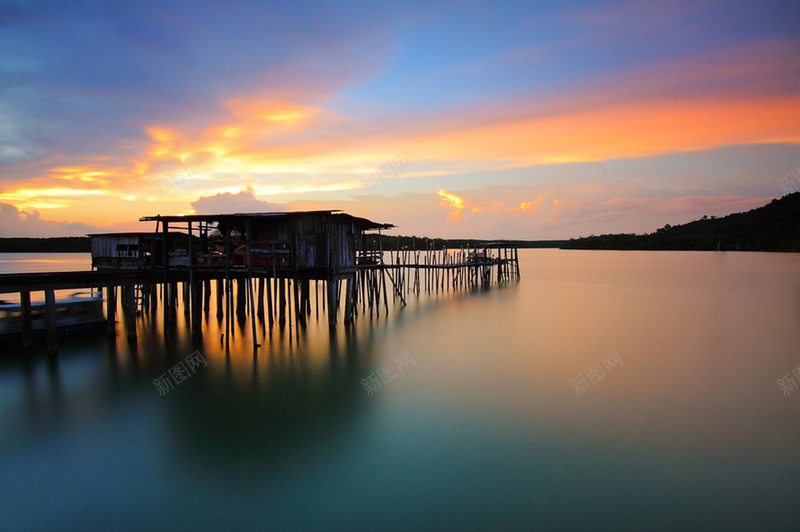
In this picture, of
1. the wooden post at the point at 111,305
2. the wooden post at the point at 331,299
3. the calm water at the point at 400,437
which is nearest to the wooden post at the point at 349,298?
the wooden post at the point at 331,299

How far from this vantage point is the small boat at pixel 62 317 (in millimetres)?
13203

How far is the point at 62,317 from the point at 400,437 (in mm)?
12863

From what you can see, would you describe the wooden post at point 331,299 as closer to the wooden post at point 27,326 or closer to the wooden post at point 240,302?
the wooden post at point 240,302

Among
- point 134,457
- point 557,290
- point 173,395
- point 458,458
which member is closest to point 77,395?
point 173,395

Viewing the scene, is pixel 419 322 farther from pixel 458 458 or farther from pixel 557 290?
pixel 557 290

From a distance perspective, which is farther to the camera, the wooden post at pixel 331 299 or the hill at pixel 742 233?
the hill at pixel 742 233

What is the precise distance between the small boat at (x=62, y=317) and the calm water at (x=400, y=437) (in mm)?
849

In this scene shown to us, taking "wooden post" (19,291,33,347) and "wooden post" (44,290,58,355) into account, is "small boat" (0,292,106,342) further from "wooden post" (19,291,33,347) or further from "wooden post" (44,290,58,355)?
"wooden post" (44,290,58,355)

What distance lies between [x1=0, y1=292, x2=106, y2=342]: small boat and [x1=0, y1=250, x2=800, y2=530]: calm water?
85 cm

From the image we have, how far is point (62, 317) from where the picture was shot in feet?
48.9

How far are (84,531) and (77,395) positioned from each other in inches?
225

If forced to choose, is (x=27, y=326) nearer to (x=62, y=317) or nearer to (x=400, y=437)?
(x=62, y=317)

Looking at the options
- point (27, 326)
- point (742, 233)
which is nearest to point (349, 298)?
point (27, 326)

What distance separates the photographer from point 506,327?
19375 millimetres
